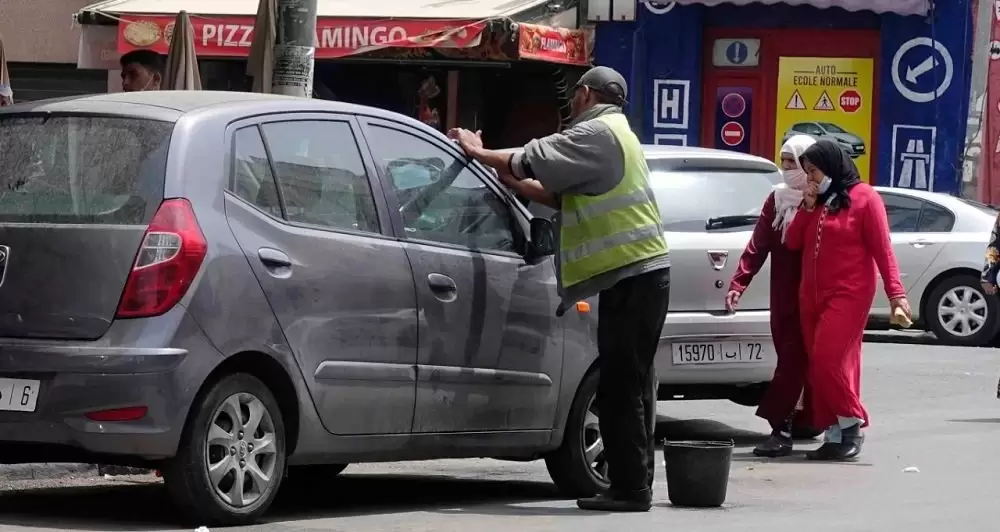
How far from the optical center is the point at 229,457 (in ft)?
21.7

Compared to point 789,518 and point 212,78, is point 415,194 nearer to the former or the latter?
point 789,518

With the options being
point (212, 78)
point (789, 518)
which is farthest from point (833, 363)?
point (212, 78)

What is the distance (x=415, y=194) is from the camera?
24.7 ft

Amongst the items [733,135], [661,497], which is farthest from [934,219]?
[661,497]

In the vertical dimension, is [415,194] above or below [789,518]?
above

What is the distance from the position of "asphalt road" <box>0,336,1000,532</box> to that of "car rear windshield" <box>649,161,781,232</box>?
1.33 meters

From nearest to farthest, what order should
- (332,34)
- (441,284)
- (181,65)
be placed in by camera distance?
(441,284), (181,65), (332,34)

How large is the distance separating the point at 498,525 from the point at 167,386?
1541 millimetres

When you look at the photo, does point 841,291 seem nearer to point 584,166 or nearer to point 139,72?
point 584,166

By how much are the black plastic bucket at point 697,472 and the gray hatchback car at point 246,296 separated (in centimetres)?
62

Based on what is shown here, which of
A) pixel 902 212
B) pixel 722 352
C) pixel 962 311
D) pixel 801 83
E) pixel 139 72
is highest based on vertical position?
pixel 139 72

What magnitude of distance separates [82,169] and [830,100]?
55.9 ft

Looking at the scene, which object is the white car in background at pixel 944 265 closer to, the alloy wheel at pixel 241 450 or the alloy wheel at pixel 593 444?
the alloy wheel at pixel 593 444

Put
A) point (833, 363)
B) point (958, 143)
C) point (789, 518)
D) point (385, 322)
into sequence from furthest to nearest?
point (958, 143) → point (833, 363) → point (789, 518) → point (385, 322)
